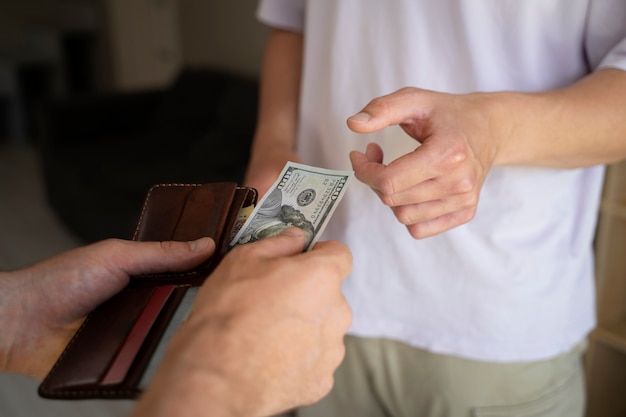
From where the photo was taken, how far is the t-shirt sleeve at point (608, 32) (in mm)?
752

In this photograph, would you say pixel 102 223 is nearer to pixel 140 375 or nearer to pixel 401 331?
pixel 401 331

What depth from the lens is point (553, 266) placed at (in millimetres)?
890

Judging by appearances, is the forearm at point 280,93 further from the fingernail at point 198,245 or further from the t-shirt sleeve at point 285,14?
the fingernail at point 198,245

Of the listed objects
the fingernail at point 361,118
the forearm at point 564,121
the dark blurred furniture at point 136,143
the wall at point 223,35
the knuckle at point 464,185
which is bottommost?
the dark blurred furniture at point 136,143

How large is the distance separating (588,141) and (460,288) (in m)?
0.27

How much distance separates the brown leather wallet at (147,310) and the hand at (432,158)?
0.18 meters

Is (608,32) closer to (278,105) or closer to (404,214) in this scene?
(404,214)

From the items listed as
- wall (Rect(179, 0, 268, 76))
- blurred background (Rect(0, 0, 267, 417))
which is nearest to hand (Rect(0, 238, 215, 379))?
blurred background (Rect(0, 0, 267, 417))

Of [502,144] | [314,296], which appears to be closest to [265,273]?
[314,296]

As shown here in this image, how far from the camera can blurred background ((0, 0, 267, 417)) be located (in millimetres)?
2885

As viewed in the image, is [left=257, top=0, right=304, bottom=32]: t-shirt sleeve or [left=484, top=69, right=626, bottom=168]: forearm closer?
[left=484, top=69, right=626, bottom=168]: forearm

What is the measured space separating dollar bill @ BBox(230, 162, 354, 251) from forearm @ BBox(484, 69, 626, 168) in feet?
0.67

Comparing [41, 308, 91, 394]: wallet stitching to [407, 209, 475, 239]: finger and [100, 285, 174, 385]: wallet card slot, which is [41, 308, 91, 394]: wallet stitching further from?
[407, 209, 475, 239]: finger

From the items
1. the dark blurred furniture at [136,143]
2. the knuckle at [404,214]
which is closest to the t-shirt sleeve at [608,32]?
the knuckle at [404,214]
